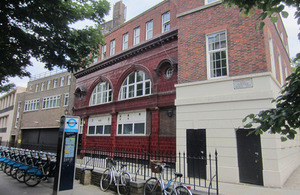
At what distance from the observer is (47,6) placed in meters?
6.62

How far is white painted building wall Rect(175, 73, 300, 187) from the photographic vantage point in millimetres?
7797

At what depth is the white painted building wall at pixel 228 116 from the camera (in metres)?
7.80

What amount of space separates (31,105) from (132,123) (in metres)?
24.0

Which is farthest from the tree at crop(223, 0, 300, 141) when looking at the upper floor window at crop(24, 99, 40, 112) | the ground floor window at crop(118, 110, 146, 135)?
the upper floor window at crop(24, 99, 40, 112)

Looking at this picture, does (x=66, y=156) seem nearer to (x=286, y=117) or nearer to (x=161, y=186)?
(x=161, y=186)

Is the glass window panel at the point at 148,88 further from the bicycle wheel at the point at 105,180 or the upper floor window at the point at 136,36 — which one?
the bicycle wheel at the point at 105,180

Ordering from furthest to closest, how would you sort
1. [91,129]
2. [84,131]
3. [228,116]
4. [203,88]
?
1. [84,131]
2. [91,129]
3. [203,88]
4. [228,116]

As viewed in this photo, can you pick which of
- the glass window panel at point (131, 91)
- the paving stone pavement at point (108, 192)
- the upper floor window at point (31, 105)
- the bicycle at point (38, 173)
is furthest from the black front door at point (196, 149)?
the upper floor window at point (31, 105)

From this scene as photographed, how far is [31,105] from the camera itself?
3156 centimetres

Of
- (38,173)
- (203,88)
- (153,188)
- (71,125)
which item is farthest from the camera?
(203,88)

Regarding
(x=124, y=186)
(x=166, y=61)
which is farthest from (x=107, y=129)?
(x=124, y=186)

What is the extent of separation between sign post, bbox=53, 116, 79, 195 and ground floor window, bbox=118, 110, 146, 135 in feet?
24.6

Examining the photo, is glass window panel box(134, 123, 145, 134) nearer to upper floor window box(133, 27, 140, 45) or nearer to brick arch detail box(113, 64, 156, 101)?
brick arch detail box(113, 64, 156, 101)

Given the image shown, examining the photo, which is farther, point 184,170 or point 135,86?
point 135,86
